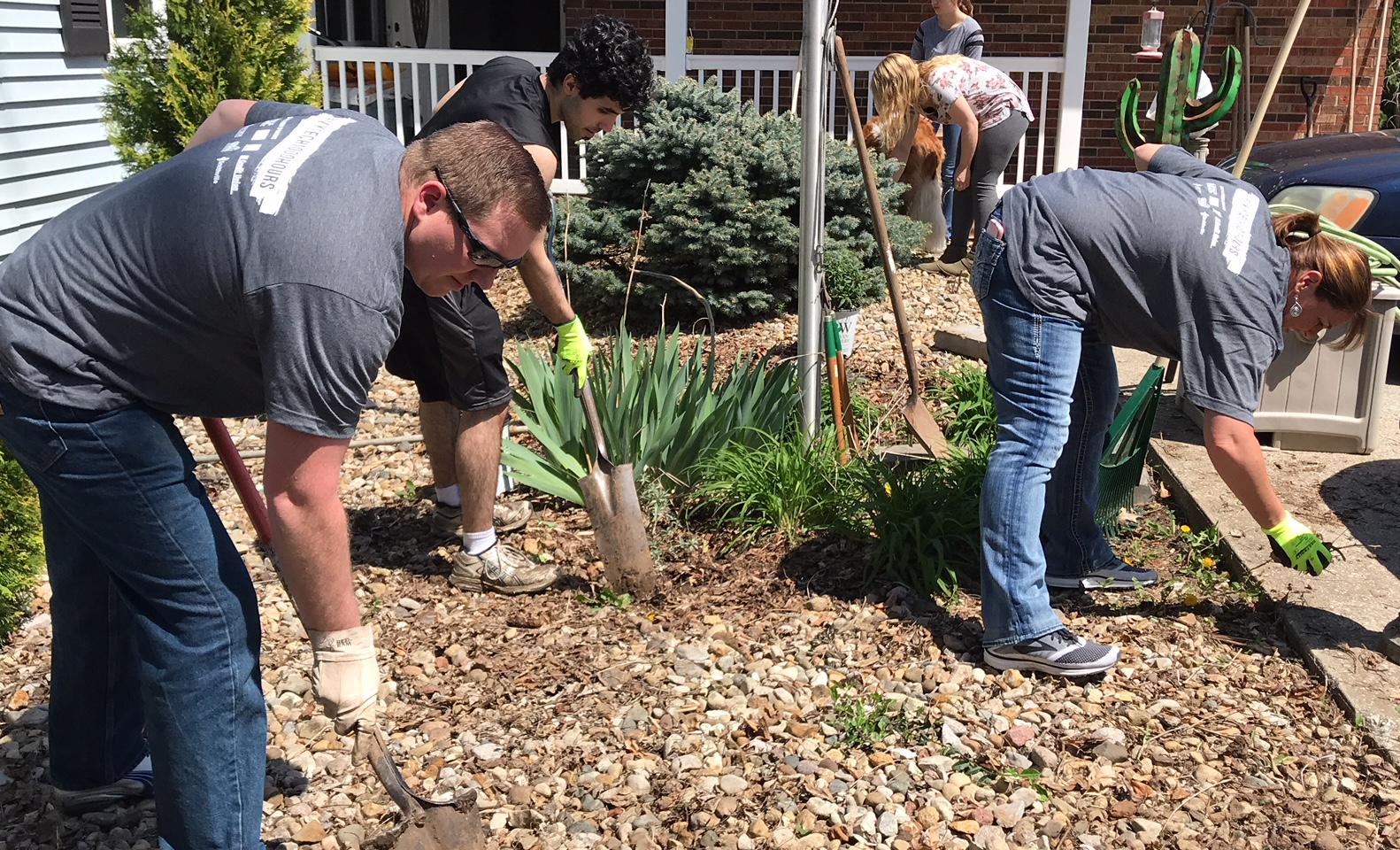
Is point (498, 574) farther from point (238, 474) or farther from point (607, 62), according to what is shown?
point (607, 62)

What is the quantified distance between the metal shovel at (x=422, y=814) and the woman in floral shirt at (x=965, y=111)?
4909 mm

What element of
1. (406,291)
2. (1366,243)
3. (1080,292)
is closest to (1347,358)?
(1366,243)

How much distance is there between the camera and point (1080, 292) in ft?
9.90

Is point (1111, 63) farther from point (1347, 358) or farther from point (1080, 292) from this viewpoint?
point (1080, 292)

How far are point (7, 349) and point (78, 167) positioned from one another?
5609 millimetres

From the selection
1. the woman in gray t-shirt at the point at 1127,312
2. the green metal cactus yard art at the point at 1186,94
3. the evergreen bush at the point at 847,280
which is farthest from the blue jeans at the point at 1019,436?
the green metal cactus yard art at the point at 1186,94

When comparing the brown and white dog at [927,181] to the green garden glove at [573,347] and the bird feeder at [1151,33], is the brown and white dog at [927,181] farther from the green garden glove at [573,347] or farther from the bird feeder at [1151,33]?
the green garden glove at [573,347]

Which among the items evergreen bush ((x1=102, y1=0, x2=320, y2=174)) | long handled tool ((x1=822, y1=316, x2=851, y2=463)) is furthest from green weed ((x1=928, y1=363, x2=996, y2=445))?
evergreen bush ((x1=102, y1=0, x2=320, y2=174))

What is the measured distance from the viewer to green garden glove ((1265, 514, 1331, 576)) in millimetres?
2924

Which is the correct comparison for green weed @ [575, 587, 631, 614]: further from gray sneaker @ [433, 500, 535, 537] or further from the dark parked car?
the dark parked car

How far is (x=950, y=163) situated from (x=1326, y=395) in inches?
144

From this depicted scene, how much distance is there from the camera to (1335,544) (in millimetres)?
3938

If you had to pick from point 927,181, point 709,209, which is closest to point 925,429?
point 709,209

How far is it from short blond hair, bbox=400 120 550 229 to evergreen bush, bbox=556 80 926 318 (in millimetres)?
3879
